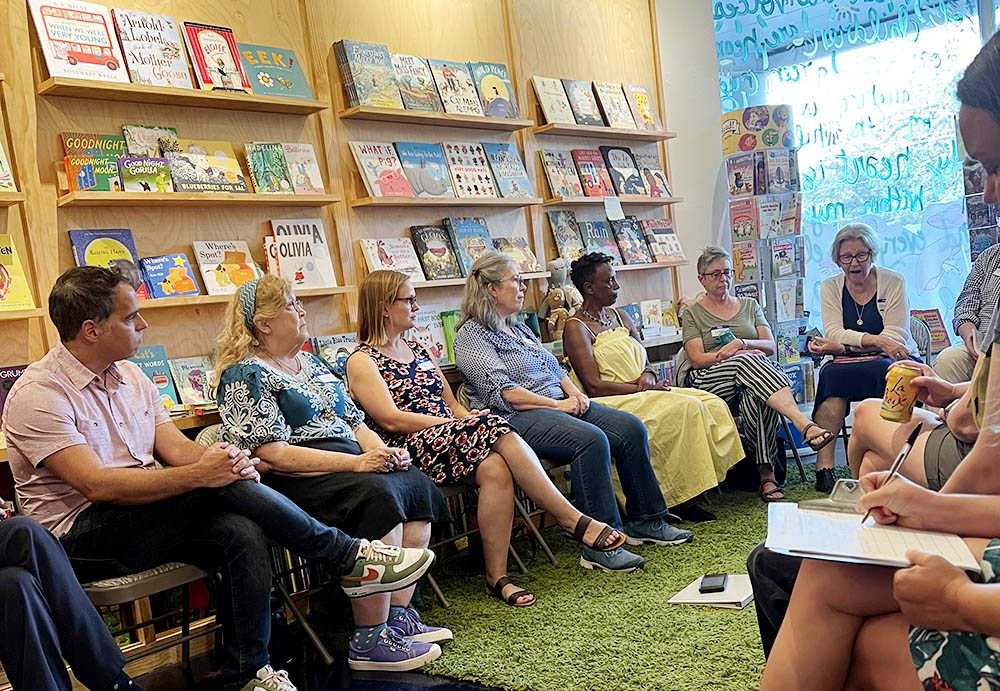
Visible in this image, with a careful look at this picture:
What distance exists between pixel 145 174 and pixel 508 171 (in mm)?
2005

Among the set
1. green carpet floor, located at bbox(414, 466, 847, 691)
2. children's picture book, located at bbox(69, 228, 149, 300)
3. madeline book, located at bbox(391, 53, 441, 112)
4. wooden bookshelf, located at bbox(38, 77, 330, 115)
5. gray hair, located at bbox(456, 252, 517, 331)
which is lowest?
green carpet floor, located at bbox(414, 466, 847, 691)

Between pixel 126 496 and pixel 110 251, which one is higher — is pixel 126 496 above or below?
below

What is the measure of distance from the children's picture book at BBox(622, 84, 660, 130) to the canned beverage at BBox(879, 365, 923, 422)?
12.5 ft

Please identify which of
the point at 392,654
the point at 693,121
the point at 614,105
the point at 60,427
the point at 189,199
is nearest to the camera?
the point at 60,427

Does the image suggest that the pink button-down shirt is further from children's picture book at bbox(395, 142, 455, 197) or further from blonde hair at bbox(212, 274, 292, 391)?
children's picture book at bbox(395, 142, 455, 197)

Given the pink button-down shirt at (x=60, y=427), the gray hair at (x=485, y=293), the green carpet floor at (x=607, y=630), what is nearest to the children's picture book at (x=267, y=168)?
the gray hair at (x=485, y=293)

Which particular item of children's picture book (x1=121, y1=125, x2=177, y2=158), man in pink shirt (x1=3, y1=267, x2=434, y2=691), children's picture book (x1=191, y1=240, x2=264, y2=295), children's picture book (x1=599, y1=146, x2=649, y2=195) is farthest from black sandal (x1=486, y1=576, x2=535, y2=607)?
children's picture book (x1=599, y1=146, x2=649, y2=195)

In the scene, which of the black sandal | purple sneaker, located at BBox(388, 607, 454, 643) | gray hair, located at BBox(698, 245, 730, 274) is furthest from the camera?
gray hair, located at BBox(698, 245, 730, 274)

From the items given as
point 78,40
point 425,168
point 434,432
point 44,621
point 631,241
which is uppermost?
point 78,40

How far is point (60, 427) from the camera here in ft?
8.93

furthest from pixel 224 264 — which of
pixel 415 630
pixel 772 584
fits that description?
pixel 772 584

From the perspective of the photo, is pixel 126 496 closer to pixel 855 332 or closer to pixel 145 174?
pixel 145 174

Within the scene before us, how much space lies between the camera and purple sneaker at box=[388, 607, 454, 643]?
10.4ft

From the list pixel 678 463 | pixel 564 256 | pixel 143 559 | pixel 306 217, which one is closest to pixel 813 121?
pixel 564 256
